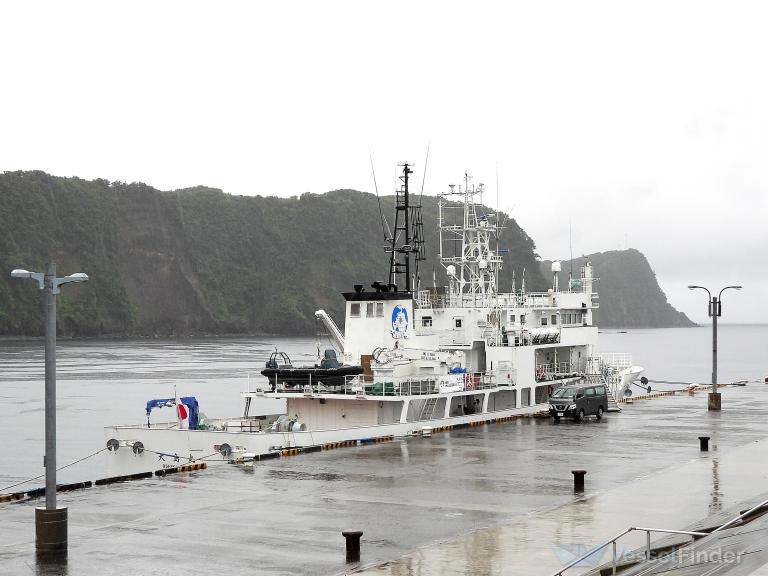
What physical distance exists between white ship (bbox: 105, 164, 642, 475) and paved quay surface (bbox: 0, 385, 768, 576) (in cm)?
301

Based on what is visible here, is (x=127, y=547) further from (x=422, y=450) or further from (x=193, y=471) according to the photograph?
(x=422, y=450)

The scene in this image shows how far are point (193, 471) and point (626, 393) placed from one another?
118 feet

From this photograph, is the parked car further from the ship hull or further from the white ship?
the ship hull

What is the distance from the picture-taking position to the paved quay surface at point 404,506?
53.6 ft

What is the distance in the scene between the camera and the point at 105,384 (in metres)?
89.9

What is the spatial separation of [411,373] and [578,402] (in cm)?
672

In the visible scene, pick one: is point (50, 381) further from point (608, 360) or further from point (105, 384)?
point (105, 384)

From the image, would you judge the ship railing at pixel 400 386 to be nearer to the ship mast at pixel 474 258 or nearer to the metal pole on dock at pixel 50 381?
the ship mast at pixel 474 258

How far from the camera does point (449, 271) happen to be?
143 feet

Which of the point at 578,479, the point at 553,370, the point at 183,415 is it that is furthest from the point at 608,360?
the point at 578,479

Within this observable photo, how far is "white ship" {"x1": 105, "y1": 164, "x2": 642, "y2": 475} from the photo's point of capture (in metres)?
31.4

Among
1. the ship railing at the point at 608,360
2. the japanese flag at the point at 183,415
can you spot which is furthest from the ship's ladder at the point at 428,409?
the ship railing at the point at 608,360

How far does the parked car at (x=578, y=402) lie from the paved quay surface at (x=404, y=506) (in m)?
5.26

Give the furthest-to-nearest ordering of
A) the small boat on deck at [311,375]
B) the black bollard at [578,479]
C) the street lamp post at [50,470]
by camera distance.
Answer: the small boat on deck at [311,375] → the black bollard at [578,479] → the street lamp post at [50,470]
